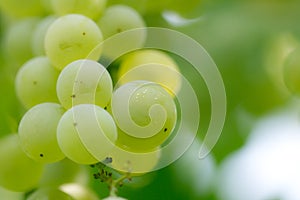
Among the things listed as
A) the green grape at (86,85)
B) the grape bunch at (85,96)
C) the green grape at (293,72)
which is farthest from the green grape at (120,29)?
the green grape at (293,72)

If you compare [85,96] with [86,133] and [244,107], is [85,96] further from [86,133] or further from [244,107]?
[244,107]

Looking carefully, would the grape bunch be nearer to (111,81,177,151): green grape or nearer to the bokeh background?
(111,81,177,151): green grape

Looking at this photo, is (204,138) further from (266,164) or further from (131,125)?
(131,125)

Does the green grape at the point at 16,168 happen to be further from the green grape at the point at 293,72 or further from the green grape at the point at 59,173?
the green grape at the point at 293,72

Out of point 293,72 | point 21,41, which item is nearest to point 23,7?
point 21,41

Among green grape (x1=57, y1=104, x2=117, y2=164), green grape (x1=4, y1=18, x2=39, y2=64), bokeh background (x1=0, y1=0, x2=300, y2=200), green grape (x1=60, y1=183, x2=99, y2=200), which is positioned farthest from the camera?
bokeh background (x1=0, y1=0, x2=300, y2=200)

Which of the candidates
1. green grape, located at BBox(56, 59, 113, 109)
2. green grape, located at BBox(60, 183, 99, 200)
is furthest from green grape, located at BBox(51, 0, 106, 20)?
green grape, located at BBox(60, 183, 99, 200)

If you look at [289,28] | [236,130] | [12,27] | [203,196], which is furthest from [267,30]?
[12,27]
